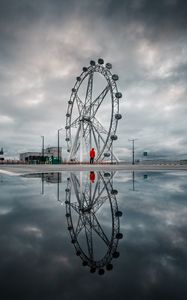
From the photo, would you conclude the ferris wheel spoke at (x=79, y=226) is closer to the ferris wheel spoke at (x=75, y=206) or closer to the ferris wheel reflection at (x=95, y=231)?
the ferris wheel reflection at (x=95, y=231)

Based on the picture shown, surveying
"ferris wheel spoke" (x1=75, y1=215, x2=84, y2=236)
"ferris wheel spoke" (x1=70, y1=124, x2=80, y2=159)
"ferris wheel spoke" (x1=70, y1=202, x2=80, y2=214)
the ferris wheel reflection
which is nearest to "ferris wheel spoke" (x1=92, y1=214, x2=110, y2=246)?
the ferris wheel reflection

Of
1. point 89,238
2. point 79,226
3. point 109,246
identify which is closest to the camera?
point 109,246

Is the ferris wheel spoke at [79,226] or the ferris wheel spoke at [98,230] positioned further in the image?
the ferris wheel spoke at [79,226]

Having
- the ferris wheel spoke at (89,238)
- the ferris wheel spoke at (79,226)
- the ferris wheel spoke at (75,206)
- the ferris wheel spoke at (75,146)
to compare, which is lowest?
the ferris wheel spoke at (79,226)

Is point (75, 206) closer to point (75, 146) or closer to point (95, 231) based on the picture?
point (95, 231)

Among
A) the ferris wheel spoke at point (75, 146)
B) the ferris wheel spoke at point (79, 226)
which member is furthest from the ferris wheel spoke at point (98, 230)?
the ferris wheel spoke at point (75, 146)

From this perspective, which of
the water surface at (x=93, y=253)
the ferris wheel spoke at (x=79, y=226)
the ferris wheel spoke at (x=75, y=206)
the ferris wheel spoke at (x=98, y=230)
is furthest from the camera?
the ferris wheel spoke at (x=75, y=206)

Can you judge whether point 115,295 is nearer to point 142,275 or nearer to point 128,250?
point 142,275

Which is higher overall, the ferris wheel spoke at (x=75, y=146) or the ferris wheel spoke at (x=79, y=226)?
the ferris wheel spoke at (x=75, y=146)

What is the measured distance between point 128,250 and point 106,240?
38 cm

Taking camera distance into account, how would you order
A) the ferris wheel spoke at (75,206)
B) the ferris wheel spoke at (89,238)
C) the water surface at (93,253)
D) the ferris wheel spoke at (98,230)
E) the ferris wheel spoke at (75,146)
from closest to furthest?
the water surface at (93,253) → the ferris wheel spoke at (89,238) → the ferris wheel spoke at (98,230) → the ferris wheel spoke at (75,206) → the ferris wheel spoke at (75,146)

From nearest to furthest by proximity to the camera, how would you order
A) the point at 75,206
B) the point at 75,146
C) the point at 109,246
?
the point at 109,246, the point at 75,206, the point at 75,146

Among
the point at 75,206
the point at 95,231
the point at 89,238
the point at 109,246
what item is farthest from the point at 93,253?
the point at 75,206

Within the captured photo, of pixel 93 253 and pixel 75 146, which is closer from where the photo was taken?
pixel 93 253
